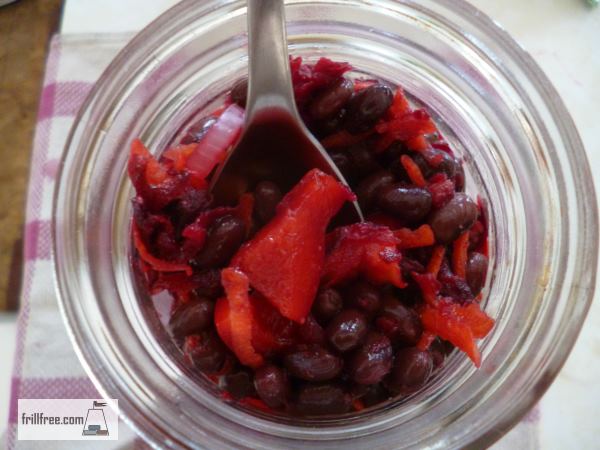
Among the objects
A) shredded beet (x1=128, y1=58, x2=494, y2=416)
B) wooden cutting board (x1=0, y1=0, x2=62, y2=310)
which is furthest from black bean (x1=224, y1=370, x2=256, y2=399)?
wooden cutting board (x1=0, y1=0, x2=62, y2=310)

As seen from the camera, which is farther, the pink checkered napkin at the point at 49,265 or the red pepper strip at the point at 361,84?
the pink checkered napkin at the point at 49,265

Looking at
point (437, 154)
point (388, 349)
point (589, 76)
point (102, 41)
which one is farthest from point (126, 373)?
point (589, 76)

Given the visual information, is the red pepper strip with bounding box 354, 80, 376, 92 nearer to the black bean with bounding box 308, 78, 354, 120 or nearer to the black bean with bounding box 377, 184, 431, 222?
the black bean with bounding box 308, 78, 354, 120

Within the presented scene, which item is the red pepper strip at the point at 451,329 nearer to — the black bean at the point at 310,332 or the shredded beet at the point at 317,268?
the shredded beet at the point at 317,268

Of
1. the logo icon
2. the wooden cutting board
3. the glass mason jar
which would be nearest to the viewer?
the glass mason jar

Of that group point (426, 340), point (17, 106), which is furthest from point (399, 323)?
point (17, 106)

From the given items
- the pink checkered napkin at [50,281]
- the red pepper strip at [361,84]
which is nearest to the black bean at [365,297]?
the red pepper strip at [361,84]
